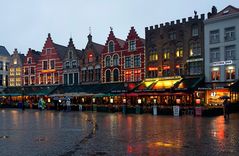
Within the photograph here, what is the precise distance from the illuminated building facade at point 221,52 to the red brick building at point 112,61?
15369 mm

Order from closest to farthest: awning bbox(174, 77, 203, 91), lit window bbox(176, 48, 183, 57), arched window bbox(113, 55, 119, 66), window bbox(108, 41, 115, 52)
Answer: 1. awning bbox(174, 77, 203, 91)
2. lit window bbox(176, 48, 183, 57)
3. arched window bbox(113, 55, 119, 66)
4. window bbox(108, 41, 115, 52)

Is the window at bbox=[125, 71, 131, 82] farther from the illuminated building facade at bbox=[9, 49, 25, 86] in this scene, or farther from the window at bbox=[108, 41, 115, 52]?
the illuminated building facade at bbox=[9, 49, 25, 86]

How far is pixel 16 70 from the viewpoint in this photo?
70438 millimetres

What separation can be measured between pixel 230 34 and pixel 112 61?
2036 centimetres

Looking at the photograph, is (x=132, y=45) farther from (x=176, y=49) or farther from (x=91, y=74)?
(x=91, y=74)

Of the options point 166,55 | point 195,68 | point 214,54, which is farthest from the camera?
point 166,55

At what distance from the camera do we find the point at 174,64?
46094 mm

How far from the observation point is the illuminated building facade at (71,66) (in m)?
59.1

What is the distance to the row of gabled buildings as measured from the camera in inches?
1624

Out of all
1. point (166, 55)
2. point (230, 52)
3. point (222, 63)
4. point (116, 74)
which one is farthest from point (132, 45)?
point (230, 52)

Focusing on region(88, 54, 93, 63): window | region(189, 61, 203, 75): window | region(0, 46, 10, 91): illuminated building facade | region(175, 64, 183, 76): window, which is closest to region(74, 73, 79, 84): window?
region(88, 54, 93, 63): window

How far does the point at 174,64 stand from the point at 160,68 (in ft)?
7.79

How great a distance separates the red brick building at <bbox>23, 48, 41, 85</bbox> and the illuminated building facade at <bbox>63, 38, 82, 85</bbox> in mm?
9100

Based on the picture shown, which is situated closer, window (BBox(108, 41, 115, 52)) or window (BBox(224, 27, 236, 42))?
window (BBox(224, 27, 236, 42))
